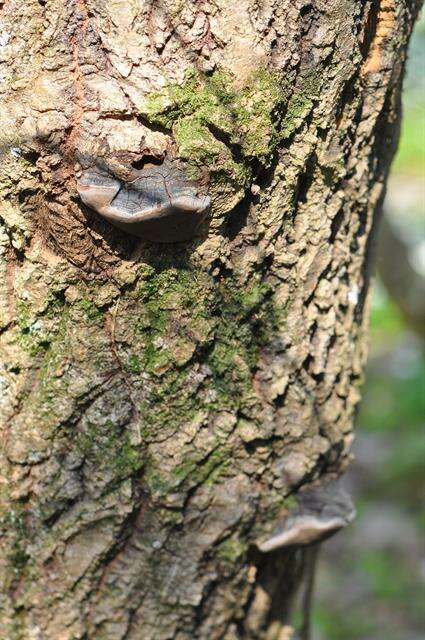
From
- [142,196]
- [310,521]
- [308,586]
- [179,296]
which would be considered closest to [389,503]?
[308,586]

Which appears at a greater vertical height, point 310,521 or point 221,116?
point 221,116

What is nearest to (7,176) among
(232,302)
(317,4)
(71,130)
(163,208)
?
(71,130)

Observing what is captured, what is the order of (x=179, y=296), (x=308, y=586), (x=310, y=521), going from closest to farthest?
1. (x=179, y=296)
2. (x=310, y=521)
3. (x=308, y=586)

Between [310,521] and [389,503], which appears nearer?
[310,521]

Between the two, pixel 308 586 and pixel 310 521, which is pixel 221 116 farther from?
pixel 308 586

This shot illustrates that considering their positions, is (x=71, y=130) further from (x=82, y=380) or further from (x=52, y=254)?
(x=82, y=380)

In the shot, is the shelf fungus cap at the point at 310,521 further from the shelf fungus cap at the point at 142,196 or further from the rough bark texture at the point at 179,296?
the shelf fungus cap at the point at 142,196
